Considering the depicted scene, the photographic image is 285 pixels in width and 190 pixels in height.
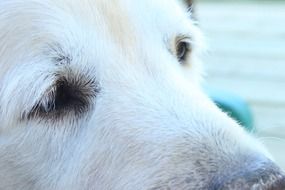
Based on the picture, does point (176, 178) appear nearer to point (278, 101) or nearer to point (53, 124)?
point (53, 124)

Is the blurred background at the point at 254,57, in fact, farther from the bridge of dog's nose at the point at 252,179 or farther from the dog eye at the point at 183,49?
the bridge of dog's nose at the point at 252,179

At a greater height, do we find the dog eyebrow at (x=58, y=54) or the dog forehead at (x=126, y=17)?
the dog forehead at (x=126, y=17)

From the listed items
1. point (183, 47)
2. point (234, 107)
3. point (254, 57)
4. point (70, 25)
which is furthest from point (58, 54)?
point (254, 57)

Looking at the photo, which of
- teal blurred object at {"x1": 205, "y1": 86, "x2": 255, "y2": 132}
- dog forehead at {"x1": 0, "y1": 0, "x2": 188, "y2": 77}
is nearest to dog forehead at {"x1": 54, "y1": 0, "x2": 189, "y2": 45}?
dog forehead at {"x1": 0, "y1": 0, "x2": 188, "y2": 77}

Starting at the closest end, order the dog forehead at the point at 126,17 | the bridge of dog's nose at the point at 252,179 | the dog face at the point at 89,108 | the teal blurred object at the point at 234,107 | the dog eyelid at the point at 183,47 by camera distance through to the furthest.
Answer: the bridge of dog's nose at the point at 252,179, the dog face at the point at 89,108, the dog forehead at the point at 126,17, the dog eyelid at the point at 183,47, the teal blurred object at the point at 234,107

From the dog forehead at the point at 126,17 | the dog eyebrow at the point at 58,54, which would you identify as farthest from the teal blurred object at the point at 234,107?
the dog eyebrow at the point at 58,54

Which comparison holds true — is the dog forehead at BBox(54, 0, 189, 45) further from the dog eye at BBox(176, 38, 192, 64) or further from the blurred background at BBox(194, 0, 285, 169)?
the blurred background at BBox(194, 0, 285, 169)

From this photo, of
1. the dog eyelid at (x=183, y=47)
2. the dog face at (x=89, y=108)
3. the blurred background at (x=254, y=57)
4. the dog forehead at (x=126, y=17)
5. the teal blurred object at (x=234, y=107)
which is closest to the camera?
the dog face at (x=89, y=108)
